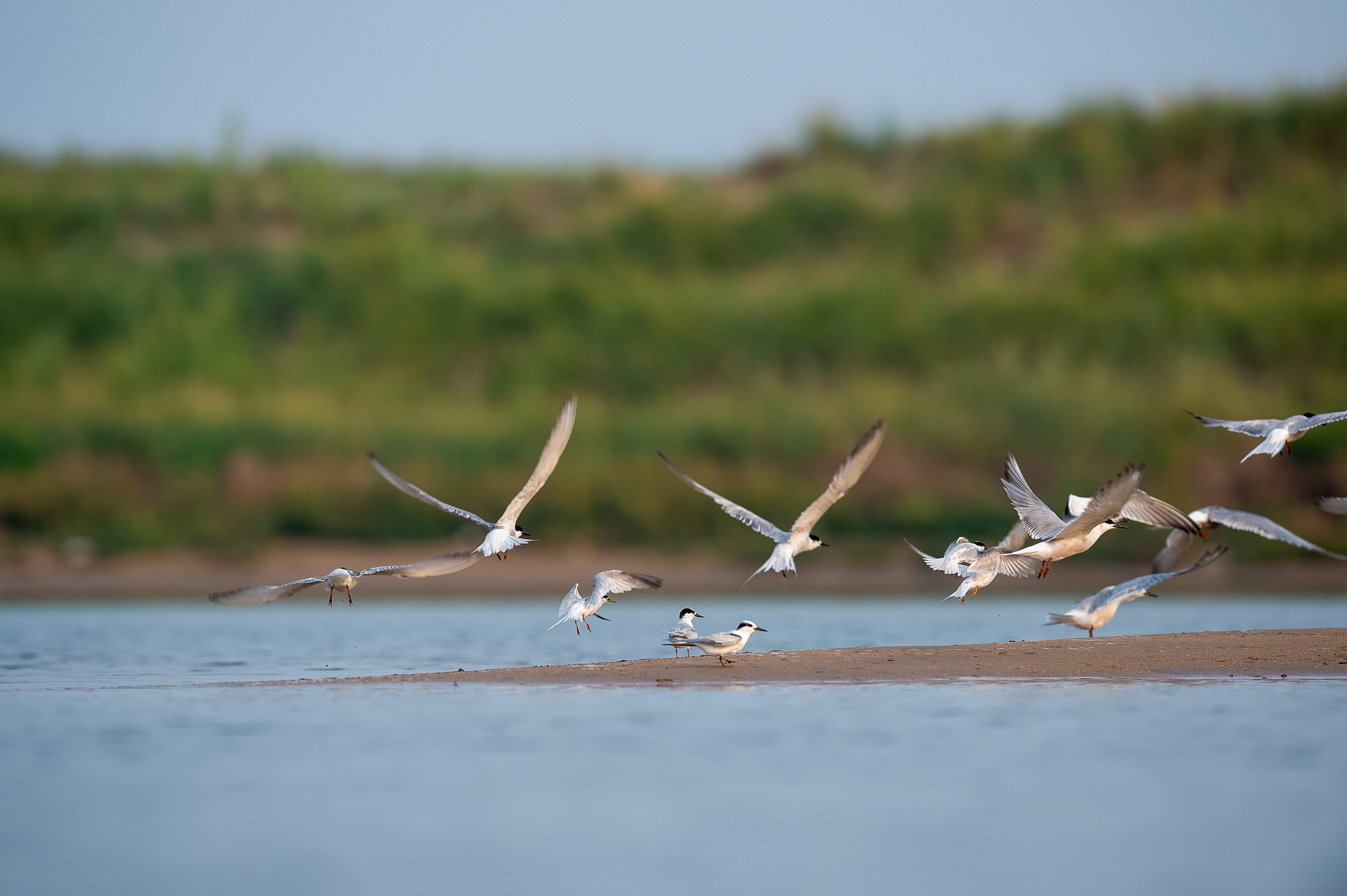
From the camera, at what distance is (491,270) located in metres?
46.0

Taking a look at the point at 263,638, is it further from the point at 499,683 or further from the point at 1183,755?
the point at 1183,755

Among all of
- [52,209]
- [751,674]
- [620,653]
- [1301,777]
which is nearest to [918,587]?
[620,653]

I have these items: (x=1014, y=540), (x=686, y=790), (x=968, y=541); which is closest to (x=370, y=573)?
(x=968, y=541)

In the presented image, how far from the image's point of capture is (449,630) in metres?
21.7

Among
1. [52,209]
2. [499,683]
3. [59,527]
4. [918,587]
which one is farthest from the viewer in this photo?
[52,209]

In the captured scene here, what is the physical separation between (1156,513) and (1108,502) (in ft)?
5.17

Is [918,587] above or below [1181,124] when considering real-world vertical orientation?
below

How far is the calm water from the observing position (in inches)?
342

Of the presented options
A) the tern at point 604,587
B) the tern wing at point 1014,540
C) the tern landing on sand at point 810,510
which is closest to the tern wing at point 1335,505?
the tern wing at point 1014,540

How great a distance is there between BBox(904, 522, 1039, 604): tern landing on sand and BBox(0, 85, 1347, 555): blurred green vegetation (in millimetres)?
14151

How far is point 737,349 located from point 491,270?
8.52 meters

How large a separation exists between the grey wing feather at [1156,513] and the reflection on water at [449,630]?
382 cm

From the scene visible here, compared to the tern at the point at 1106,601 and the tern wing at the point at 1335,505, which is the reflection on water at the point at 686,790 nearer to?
the tern at the point at 1106,601

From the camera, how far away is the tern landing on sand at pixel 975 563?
15.7m
